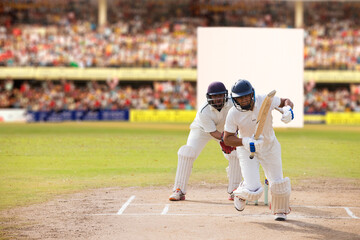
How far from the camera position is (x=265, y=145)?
8.24m

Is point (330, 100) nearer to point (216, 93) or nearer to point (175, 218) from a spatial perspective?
point (216, 93)

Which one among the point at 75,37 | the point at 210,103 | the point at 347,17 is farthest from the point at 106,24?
the point at 210,103

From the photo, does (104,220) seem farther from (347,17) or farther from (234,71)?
(347,17)

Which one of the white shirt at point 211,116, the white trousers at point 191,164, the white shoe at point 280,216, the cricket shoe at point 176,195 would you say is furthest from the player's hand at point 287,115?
the cricket shoe at point 176,195

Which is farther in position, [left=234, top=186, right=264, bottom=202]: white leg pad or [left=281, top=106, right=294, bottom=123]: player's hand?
[left=234, top=186, right=264, bottom=202]: white leg pad

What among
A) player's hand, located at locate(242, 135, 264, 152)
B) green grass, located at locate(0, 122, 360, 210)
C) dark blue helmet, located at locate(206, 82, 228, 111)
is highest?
dark blue helmet, located at locate(206, 82, 228, 111)

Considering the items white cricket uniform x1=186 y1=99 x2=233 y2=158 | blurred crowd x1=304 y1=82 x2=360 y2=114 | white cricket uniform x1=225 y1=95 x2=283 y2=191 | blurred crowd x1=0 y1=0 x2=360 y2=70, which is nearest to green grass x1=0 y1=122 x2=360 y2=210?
white cricket uniform x1=186 y1=99 x2=233 y2=158

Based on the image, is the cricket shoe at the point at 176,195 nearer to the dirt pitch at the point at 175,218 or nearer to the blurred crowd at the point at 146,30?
the dirt pitch at the point at 175,218

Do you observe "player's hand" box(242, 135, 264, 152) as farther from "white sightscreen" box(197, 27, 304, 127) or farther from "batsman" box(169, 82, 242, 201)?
"white sightscreen" box(197, 27, 304, 127)

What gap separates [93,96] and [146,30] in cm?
779

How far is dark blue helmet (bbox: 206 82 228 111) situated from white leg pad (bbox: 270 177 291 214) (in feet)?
6.35

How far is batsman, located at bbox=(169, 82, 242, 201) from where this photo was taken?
9594mm

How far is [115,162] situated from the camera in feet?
55.6

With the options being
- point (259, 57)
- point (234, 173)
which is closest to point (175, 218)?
point (234, 173)
